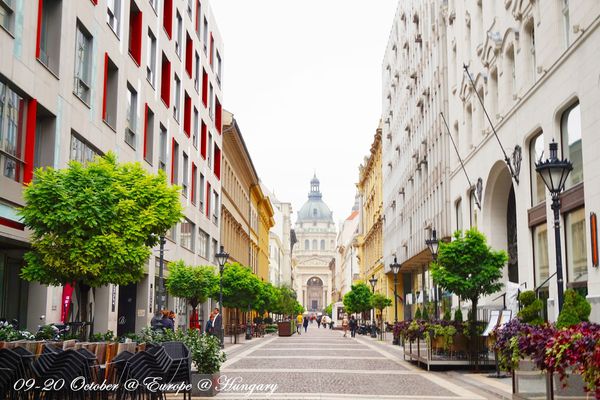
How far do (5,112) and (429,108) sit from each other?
95.9 ft

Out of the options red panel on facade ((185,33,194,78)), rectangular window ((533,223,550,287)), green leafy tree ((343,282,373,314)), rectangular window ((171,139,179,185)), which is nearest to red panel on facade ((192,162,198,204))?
rectangular window ((171,139,179,185))

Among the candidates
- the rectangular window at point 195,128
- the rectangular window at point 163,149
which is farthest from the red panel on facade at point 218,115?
the rectangular window at point 163,149

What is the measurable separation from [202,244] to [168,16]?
15398mm

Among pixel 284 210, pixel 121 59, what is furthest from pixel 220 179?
pixel 284 210

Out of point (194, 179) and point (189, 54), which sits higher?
point (189, 54)

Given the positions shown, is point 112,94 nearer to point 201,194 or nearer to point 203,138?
point 201,194

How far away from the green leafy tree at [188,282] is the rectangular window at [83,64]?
11431 mm

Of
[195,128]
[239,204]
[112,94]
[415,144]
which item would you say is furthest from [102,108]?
[239,204]

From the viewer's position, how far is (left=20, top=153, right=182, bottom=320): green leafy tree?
1500cm

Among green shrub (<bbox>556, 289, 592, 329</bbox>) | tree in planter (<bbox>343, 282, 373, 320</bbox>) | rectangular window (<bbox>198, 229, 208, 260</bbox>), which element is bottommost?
green shrub (<bbox>556, 289, 592, 329</bbox>)

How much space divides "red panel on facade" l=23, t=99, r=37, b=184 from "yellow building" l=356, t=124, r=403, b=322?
47798mm

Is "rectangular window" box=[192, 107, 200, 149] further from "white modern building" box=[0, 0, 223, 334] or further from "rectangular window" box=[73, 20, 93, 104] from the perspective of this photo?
"rectangular window" box=[73, 20, 93, 104]

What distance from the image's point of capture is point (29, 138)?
18.2 metres

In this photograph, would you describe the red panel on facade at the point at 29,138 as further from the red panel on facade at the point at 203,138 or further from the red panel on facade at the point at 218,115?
the red panel on facade at the point at 218,115
